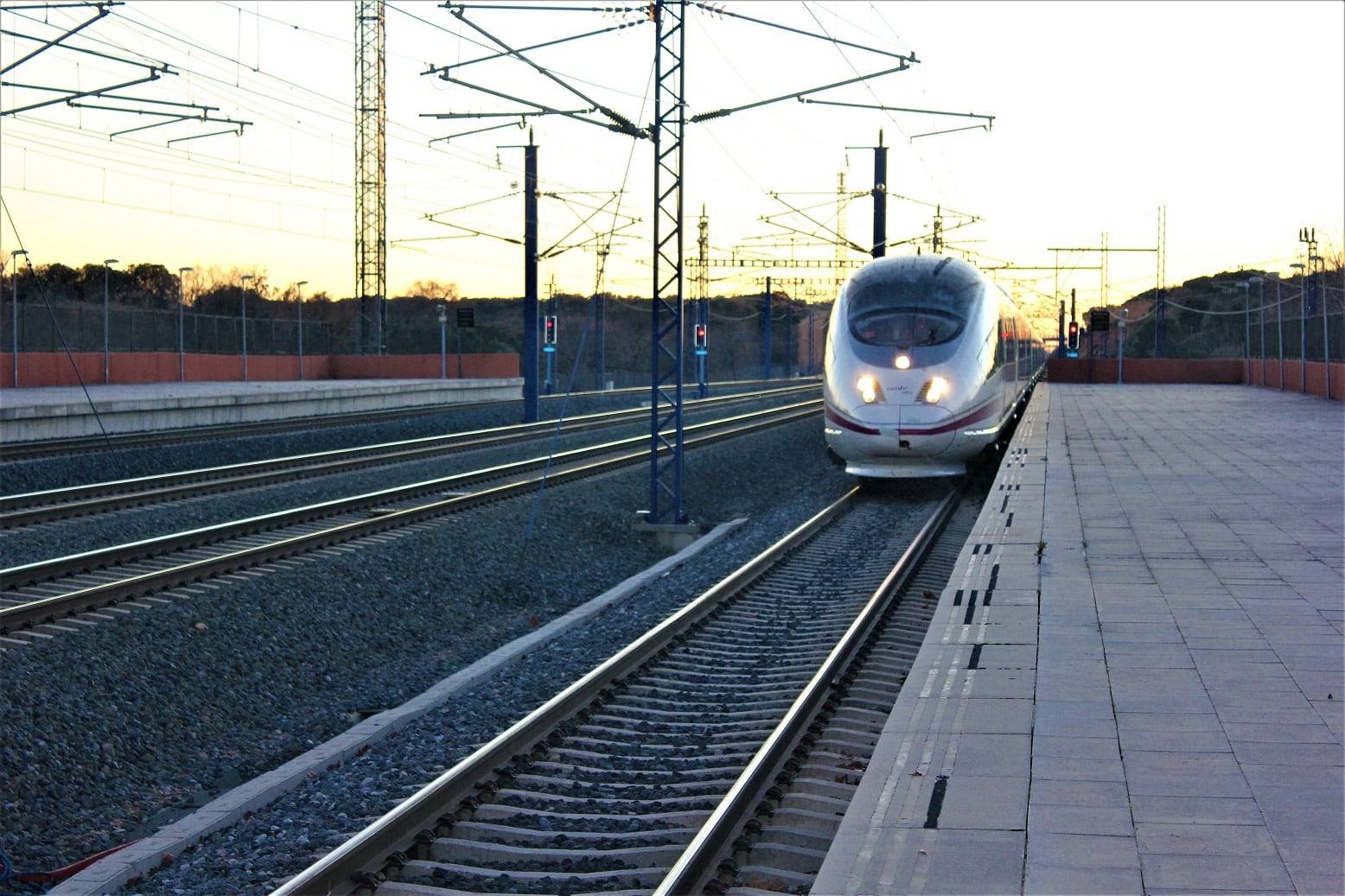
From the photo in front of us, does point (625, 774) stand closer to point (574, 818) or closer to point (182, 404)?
point (574, 818)

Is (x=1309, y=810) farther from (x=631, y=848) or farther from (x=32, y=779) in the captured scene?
(x=32, y=779)

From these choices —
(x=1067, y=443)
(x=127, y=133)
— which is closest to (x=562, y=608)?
(x=1067, y=443)

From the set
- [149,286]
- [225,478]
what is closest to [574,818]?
[225,478]

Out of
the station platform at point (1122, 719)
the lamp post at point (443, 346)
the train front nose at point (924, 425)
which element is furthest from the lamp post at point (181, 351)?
the station platform at point (1122, 719)

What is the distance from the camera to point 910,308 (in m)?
19.3

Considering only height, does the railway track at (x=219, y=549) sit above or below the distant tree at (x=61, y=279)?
below

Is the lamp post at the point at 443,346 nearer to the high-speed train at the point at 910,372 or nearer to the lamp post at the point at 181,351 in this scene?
the lamp post at the point at 181,351

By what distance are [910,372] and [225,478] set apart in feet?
33.5

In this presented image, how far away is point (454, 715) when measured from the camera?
9.37 m

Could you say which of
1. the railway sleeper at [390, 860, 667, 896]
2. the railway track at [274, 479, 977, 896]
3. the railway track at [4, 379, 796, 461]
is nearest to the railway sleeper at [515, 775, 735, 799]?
the railway track at [274, 479, 977, 896]

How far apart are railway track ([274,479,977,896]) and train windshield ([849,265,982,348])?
721cm

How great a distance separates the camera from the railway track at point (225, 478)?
52.2 feet

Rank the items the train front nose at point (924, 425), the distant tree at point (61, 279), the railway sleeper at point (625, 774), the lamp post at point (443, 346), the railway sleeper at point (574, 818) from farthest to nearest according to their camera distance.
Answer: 1. the distant tree at point (61, 279)
2. the lamp post at point (443, 346)
3. the train front nose at point (924, 425)
4. the railway sleeper at point (625, 774)
5. the railway sleeper at point (574, 818)

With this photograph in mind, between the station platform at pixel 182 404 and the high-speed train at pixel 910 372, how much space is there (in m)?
13.4
